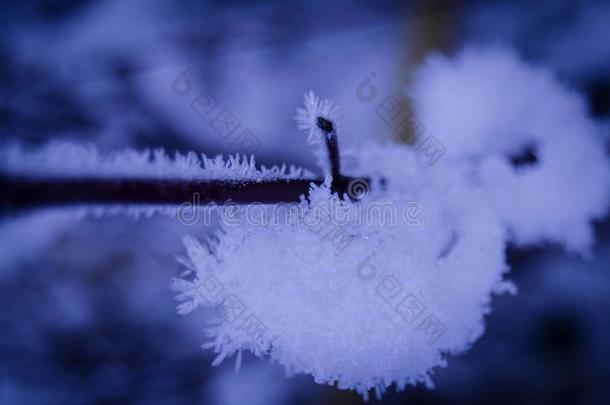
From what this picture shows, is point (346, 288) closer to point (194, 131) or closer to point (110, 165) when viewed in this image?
point (110, 165)

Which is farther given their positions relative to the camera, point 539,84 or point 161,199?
point 539,84

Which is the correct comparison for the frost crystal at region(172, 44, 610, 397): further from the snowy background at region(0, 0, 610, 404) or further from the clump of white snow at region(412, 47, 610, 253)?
the snowy background at region(0, 0, 610, 404)

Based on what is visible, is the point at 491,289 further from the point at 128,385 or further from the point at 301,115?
the point at 128,385

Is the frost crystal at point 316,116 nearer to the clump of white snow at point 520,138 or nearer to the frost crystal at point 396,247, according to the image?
the frost crystal at point 396,247

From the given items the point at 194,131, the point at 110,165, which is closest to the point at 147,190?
the point at 110,165

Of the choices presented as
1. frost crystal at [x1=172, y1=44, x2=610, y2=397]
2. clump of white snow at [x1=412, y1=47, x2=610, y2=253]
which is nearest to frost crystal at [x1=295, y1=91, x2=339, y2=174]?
frost crystal at [x1=172, y1=44, x2=610, y2=397]

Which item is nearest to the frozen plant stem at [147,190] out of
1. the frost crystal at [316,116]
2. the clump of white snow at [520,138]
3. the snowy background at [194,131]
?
the frost crystal at [316,116]

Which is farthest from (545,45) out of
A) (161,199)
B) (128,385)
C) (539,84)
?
(128,385)
